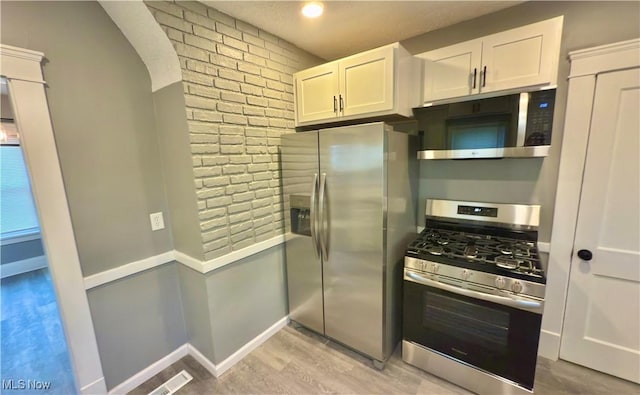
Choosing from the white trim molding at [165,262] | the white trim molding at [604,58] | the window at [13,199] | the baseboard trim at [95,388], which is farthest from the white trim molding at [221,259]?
the window at [13,199]

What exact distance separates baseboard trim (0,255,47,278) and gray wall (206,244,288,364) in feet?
12.4

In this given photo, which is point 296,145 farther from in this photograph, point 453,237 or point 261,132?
point 453,237

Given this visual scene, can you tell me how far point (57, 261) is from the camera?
1490 mm

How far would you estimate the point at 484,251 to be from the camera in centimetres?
175

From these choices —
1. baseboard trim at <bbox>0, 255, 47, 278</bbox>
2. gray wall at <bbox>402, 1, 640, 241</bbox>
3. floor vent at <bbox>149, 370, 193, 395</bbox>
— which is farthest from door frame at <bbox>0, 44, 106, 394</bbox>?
baseboard trim at <bbox>0, 255, 47, 278</bbox>

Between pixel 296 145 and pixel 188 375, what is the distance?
194cm

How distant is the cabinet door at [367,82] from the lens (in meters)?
1.74

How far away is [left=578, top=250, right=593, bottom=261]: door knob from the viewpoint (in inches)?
68.3

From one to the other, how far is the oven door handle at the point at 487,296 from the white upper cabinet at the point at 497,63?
4.15 ft

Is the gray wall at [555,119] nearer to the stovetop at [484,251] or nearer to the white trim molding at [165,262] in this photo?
the stovetop at [484,251]

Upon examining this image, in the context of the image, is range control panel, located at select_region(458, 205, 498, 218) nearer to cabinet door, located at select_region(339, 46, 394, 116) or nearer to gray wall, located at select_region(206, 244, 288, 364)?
cabinet door, located at select_region(339, 46, 394, 116)

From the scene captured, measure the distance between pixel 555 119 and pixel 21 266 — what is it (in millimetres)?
6524

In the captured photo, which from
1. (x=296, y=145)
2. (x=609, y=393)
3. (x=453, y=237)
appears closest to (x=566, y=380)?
(x=609, y=393)

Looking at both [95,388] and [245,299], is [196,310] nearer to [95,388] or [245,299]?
[245,299]
